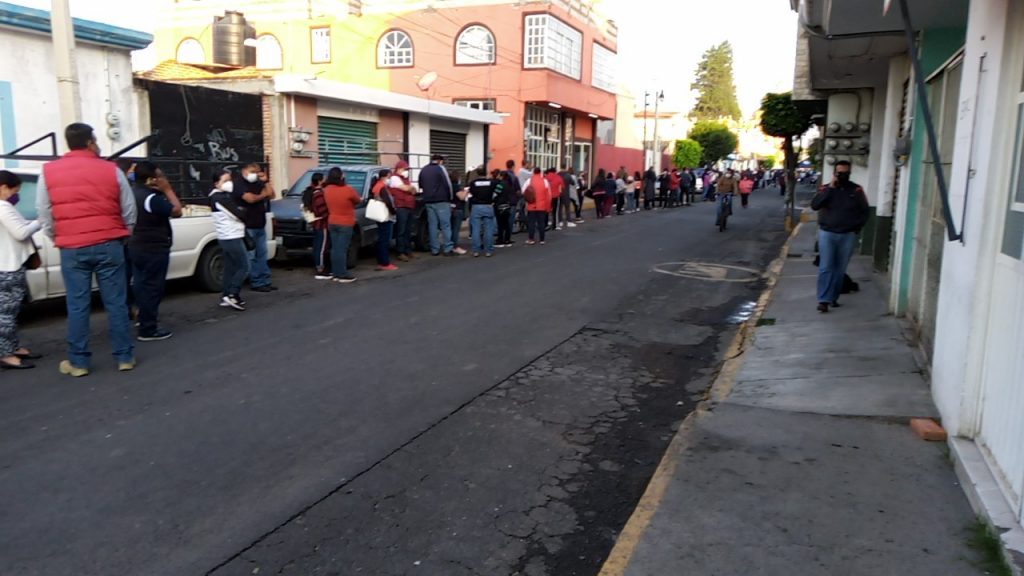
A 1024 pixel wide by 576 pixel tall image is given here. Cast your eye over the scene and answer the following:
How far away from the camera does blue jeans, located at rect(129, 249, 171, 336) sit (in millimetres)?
7441

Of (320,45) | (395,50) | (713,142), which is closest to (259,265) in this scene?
(395,50)

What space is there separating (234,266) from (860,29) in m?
7.68

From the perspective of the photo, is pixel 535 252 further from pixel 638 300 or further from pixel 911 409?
pixel 911 409

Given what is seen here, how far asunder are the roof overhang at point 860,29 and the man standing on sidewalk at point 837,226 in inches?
60.8

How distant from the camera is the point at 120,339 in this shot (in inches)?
253

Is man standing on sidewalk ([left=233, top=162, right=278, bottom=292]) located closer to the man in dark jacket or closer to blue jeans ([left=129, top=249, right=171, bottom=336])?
blue jeans ([left=129, top=249, right=171, bottom=336])

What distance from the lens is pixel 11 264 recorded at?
6598 millimetres

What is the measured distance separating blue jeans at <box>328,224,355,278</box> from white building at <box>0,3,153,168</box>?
5.67 meters

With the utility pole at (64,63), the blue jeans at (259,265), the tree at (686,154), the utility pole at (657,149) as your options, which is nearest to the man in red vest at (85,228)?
the blue jeans at (259,265)

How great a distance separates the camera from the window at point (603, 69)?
3481 centimetres

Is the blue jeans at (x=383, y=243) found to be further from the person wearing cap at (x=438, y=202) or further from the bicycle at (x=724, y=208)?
the bicycle at (x=724, y=208)

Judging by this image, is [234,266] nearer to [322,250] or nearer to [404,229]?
[322,250]

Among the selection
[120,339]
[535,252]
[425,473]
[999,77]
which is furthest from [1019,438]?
[535,252]

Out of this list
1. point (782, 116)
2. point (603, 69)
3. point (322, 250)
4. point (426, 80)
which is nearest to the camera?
point (322, 250)
